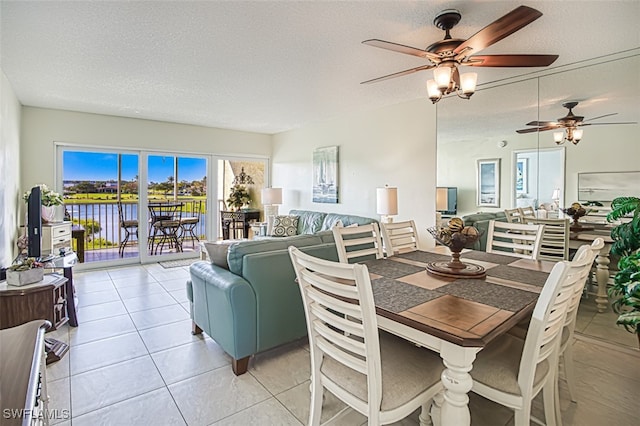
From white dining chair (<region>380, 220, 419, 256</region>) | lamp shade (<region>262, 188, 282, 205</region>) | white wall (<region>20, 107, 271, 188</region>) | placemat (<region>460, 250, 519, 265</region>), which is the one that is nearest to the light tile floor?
placemat (<region>460, 250, 519, 265</region>)

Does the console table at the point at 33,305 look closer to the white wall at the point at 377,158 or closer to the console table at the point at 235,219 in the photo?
the white wall at the point at 377,158

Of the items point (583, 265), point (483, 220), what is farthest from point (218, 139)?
point (583, 265)

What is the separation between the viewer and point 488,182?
12.5ft

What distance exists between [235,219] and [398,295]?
5.95 meters

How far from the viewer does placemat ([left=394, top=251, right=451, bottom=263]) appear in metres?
2.36

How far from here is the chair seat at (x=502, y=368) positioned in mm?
1423

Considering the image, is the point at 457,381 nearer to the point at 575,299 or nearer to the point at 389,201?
the point at 575,299

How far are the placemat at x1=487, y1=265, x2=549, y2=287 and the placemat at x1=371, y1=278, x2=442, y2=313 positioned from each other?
56 cm

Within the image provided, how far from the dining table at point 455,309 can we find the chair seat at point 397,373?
13 cm

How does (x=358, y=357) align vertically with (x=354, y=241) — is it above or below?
below

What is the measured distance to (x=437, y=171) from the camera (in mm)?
4227

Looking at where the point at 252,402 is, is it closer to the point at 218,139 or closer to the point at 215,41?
the point at 215,41

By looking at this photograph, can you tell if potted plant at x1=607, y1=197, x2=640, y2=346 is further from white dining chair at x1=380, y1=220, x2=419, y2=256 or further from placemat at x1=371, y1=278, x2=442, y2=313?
white dining chair at x1=380, y1=220, x2=419, y2=256

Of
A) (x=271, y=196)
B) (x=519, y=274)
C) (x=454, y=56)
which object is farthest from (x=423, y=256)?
(x=271, y=196)
